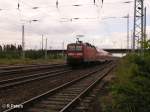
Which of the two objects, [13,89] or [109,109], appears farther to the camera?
[13,89]

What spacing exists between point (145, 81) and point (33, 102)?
17.6 feet

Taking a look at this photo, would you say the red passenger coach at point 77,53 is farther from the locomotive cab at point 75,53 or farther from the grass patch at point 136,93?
the grass patch at point 136,93

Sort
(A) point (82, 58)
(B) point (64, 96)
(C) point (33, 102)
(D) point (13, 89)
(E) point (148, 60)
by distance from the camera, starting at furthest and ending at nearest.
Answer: (A) point (82, 58), (D) point (13, 89), (B) point (64, 96), (C) point (33, 102), (E) point (148, 60)

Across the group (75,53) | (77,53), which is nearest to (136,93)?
(77,53)

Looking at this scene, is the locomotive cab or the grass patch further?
the locomotive cab

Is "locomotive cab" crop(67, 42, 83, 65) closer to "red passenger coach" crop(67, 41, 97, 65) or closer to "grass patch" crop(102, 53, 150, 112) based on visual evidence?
"red passenger coach" crop(67, 41, 97, 65)

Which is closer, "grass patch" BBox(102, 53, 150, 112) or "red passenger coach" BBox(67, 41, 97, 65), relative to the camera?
"grass patch" BBox(102, 53, 150, 112)

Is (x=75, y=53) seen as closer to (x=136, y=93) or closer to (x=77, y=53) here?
(x=77, y=53)

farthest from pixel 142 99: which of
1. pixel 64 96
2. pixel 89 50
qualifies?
pixel 89 50

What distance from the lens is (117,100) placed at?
810 centimetres

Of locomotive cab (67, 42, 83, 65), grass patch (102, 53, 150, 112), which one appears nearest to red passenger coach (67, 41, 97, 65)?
locomotive cab (67, 42, 83, 65)

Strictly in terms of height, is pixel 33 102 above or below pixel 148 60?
below

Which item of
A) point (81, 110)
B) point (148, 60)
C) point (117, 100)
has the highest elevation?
point (148, 60)

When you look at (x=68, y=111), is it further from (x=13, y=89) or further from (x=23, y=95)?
(x=13, y=89)
